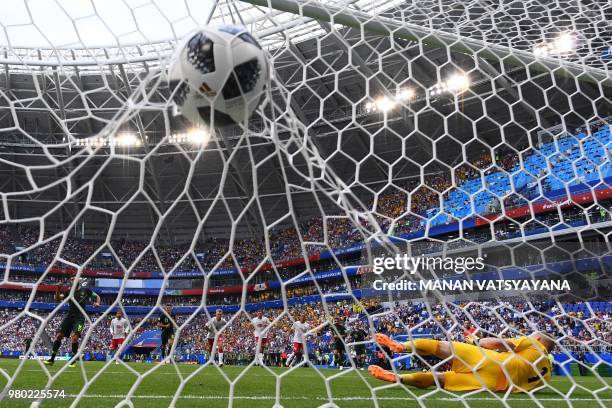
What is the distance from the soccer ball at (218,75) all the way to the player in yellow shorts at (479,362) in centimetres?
164

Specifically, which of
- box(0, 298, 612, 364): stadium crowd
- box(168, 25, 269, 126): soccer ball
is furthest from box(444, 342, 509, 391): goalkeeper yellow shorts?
box(0, 298, 612, 364): stadium crowd

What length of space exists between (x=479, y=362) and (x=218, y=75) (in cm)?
234

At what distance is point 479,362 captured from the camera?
10.6 ft

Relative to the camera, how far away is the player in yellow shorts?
3.31 metres

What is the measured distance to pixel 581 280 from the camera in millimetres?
11906

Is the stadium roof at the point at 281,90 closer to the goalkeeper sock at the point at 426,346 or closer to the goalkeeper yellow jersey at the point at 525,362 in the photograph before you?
the goalkeeper sock at the point at 426,346

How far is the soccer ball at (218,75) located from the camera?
253cm

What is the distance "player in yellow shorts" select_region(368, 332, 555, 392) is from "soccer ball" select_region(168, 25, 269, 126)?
164 centimetres

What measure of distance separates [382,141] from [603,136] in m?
14.5

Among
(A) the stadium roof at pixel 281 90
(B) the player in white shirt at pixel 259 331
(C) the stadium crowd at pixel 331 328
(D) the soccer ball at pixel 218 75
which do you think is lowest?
(C) the stadium crowd at pixel 331 328

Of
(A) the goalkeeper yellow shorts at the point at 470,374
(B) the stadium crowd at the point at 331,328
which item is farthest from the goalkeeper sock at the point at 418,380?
(B) the stadium crowd at the point at 331,328

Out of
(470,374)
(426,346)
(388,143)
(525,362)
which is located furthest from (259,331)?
(388,143)

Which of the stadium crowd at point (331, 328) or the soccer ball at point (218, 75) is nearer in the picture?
the soccer ball at point (218, 75)

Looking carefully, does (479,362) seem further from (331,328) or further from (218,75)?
(331,328)
